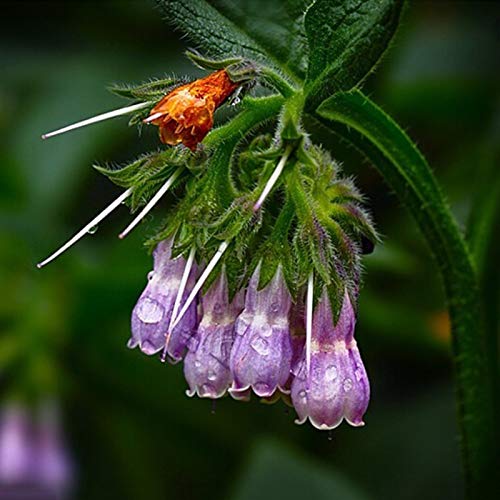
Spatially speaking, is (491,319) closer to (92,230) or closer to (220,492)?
(92,230)

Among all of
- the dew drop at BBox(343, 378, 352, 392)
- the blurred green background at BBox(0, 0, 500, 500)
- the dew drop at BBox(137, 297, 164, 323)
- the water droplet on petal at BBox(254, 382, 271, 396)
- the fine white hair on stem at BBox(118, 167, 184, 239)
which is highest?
the blurred green background at BBox(0, 0, 500, 500)

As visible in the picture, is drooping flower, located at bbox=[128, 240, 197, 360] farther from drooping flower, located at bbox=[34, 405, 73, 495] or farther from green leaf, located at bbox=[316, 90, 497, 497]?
drooping flower, located at bbox=[34, 405, 73, 495]

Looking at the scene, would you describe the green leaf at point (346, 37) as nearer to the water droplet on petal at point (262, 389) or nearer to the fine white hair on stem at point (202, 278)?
the fine white hair on stem at point (202, 278)

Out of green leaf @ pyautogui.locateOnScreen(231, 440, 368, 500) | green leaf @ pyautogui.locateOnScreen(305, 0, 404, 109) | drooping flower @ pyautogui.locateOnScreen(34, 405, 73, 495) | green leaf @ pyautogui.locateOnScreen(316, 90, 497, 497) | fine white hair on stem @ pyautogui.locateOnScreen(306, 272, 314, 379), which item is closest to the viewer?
fine white hair on stem @ pyautogui.locateOnScreen(306, 272, 314, 379)

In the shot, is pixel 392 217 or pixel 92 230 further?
pixel 392 217

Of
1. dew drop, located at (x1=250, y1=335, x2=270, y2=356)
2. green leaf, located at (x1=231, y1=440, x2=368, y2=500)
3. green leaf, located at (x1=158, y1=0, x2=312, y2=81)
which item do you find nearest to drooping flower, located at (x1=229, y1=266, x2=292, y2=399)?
dew drop, located at (x1=250, y1=335, x2=270, y2=356)

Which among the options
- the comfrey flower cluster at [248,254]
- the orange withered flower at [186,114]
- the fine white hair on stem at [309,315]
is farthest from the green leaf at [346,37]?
the fine white hair on stem at [309,315]

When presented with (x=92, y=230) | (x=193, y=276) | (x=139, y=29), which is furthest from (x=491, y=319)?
(x=139, y=29)
